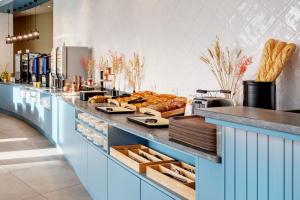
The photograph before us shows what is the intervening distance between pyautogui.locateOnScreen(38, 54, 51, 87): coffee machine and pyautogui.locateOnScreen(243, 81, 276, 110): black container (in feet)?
21.5

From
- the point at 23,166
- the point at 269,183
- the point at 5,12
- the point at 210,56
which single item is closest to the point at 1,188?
the point at 23,166

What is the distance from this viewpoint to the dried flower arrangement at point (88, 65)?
7039 millimetres

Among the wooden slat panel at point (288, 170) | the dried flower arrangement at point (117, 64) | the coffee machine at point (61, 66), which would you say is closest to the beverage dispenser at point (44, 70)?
the coffee machine at point (61, 66)

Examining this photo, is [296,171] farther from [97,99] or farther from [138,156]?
[97,99]

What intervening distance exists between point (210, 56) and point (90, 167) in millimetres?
1701

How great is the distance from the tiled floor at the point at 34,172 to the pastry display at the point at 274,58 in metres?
2.37

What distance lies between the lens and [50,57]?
27.9ft

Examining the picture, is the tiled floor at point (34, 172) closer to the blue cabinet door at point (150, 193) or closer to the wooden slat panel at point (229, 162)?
the blue cabinet door at point (150, 193)

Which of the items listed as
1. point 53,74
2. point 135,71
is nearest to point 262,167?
point 135,71

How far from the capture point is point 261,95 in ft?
8.02

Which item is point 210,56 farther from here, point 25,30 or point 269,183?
point 25,30

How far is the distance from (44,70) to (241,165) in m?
7.63

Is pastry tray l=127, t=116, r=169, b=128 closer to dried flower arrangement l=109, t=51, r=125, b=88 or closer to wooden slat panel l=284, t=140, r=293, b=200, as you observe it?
wooden slat panel l=284, t=140, r=293, b=200

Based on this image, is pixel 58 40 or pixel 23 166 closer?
pixel 23 166
